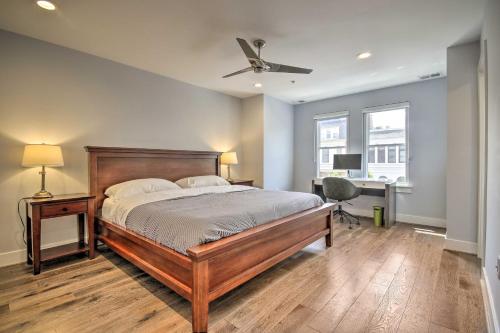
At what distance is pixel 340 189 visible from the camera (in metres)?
4.32

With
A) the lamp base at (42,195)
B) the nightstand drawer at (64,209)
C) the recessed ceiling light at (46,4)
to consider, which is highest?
the recessed ceiling light at (46,4)

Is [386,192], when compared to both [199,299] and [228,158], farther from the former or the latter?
[199,299]

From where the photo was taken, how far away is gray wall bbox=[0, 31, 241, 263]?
8.62 ft

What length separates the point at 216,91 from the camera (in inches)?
188

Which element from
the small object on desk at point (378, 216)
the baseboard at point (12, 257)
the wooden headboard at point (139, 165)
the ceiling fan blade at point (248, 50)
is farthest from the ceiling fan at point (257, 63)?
the baseboard at point (12, 257)

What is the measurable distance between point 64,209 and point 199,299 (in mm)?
1992

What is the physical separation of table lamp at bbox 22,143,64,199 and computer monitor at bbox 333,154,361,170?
453cm

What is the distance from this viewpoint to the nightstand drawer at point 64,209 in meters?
2.48

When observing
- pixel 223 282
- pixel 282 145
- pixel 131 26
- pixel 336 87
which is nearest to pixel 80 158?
pixel 131 26

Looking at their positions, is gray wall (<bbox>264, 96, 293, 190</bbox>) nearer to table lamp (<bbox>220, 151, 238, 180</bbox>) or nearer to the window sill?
table lamp (<bbox>220, 151, 238, 180</bbox>)

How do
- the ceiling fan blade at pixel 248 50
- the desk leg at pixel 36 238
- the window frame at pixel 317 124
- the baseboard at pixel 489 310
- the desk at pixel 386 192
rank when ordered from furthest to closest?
the window frame at pixel 317 124
the desk at pixel 386 192
the desk leg at pixel 36 238
the ceiling fan blade at pixel 248 50
the baseboard at pixel 489 310

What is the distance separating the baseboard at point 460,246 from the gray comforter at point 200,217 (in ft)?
6.20

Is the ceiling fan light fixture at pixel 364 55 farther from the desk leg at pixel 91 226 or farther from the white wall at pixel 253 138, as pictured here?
the desk leg at pixel 91 226

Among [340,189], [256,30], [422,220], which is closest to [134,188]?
[256,30]
